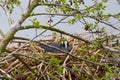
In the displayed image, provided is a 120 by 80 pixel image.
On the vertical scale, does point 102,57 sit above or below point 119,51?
below

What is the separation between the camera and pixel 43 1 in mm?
1609

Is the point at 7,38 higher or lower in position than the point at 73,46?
higher

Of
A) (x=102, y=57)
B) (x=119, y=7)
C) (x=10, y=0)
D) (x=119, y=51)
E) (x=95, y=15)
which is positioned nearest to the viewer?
(x=119, y=51)

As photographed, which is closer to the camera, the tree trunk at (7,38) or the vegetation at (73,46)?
the vegetation at (73,46)

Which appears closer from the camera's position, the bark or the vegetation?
the vegetation

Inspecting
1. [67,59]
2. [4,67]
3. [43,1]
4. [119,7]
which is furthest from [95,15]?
[119,7]

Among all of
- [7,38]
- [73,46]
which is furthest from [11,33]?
[73,46]

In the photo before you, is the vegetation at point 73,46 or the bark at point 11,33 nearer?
the vegetation at point 73,46

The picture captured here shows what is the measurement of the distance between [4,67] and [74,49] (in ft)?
1.22

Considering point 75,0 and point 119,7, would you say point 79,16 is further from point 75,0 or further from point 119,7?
point 119,7

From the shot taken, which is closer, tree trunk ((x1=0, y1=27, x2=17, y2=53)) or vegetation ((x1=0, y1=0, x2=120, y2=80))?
vegetation ((x1=0, y1=0, x2=120, y2=80))

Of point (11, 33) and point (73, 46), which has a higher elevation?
point (11, 33)

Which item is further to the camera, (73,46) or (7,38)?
(73,46)

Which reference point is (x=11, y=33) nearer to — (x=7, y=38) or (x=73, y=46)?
(x=7, y=38)
